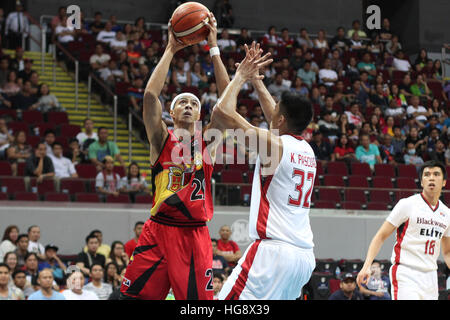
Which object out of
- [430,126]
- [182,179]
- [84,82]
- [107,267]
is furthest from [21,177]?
[430,126]

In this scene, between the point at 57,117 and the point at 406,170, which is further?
the point at 406,170

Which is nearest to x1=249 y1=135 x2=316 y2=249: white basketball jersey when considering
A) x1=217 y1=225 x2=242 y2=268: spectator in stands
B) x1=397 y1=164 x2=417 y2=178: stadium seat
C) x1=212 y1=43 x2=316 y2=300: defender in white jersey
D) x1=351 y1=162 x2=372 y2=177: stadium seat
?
x1=212 y1=43 x2=316 y2=300: defender in white jersey

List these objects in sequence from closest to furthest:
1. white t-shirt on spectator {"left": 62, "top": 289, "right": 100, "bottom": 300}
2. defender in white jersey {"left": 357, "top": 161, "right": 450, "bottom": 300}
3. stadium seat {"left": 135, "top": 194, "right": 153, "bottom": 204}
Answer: defender in white jersey {"left": 357, "top": 161, "right": 450, "bottom": 300} < white t-shirt on spectator {"left": 62, "top": 289, "right": 100, "bottom": 300} < stadium seat {"left": 135, "top": 194, "right": 153, "bottom": 204}

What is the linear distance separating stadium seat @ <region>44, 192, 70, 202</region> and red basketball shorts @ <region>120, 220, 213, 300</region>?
661 cm

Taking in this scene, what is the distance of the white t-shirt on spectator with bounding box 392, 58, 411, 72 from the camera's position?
62.5 feet

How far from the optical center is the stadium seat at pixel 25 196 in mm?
11625

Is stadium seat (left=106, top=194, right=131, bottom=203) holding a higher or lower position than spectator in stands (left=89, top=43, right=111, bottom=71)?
lower

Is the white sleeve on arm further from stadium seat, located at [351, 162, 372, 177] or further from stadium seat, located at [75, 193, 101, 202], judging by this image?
stadium seat, located at [351, 162, 372, 177]

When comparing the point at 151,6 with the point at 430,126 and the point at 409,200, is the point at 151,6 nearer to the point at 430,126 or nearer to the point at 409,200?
the point at 430,126

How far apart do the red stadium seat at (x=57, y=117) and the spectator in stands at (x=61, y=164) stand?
5.14 ft

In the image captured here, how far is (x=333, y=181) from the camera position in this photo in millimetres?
13328

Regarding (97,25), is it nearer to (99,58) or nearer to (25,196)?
(99,58)

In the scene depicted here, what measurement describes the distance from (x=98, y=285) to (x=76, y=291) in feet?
2.27

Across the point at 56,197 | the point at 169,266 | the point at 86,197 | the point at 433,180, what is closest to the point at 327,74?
the point at 86,197
